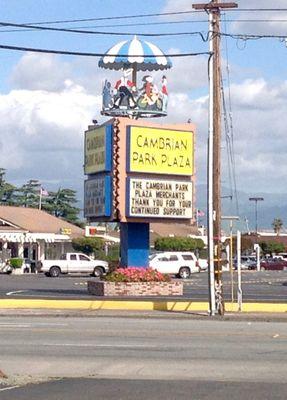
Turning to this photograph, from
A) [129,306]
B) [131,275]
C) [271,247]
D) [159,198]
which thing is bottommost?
[129,306]

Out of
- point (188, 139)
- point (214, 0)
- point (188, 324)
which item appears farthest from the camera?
point (188, 139)

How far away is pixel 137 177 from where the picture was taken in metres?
35.3

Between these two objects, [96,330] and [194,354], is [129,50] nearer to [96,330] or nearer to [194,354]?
[96,330]

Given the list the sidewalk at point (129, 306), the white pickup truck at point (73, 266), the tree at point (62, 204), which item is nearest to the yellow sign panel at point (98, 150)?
the sidewalk at point (129, 306)

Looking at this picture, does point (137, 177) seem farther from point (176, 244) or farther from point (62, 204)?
point (62, 204)

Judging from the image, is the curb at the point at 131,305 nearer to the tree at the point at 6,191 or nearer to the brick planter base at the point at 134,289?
the brick planter base at the point at 134,289

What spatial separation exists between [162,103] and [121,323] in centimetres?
1770

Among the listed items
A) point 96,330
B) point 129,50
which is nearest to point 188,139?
point 129,50

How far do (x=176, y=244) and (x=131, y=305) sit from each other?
5875 centimetres

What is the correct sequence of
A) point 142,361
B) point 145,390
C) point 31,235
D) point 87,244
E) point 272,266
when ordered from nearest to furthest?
point 145,390 < point 142,361 < point 31,235 < point 87,244 < point 272,266

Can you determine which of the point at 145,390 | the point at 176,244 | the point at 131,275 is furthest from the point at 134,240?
the point at 176,244

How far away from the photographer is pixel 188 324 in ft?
84.2

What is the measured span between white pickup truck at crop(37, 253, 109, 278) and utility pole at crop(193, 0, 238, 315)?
111 ft

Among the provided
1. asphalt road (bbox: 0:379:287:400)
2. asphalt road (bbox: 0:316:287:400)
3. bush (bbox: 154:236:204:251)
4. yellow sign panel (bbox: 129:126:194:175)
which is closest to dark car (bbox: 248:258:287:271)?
bush (bbox: 154:236:204:251)
